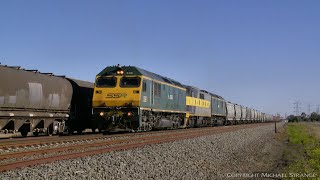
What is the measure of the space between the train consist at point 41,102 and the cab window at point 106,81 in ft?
5.00

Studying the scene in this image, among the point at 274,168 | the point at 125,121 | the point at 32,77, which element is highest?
the point at 32,77

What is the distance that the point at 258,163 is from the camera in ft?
49.8

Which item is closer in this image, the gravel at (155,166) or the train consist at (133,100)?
the gravel at (155,166)

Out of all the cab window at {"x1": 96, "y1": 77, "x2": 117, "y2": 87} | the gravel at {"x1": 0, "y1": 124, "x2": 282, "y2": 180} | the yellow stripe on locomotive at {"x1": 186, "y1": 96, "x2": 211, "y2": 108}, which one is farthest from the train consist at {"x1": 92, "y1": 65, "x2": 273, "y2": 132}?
the gravel at {"x1": 0, "y1": 124, "x2": 282, "y2": 180}

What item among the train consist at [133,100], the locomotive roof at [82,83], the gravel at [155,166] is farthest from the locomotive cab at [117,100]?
the gravel at [155,166]

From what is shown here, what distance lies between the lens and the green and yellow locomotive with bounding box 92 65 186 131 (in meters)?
23.9

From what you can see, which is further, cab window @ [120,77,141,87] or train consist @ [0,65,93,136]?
cab window @ [120,77,141,87]

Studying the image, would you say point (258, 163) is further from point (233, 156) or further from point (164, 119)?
point (164, 119)

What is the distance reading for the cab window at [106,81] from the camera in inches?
997

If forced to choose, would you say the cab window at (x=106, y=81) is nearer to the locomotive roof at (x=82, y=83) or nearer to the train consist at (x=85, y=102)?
the train consist at (x=85, y=102)

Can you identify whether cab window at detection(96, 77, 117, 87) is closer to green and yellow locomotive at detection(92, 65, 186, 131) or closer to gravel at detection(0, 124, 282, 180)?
green and yellow locomotive at detection(92, 65, 186, 131)

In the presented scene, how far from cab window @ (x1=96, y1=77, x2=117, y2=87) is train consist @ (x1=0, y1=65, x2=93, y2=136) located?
5.00 feet

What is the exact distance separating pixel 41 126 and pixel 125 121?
464cm

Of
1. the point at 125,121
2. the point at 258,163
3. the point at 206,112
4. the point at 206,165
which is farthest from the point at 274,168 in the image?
the point at 206,112
